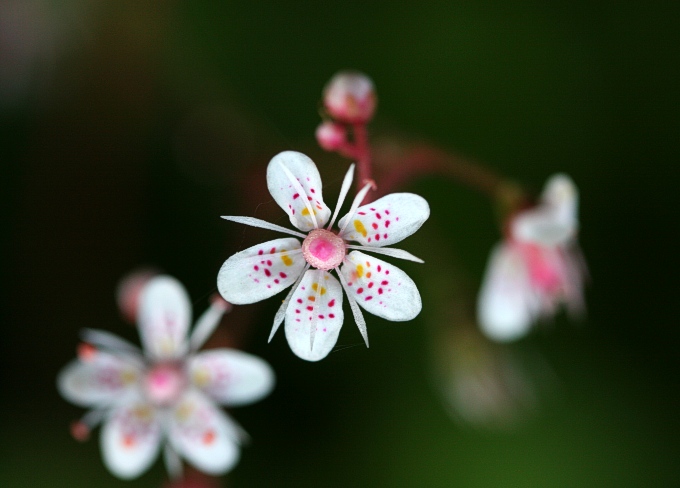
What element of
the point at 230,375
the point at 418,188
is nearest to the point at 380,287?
the point at 230,375

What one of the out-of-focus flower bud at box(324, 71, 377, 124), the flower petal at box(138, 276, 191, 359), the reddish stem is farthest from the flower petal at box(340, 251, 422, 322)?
the flower petal at box(138, 276, 191, 359)

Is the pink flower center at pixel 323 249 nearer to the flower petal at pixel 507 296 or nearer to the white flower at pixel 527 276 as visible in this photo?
the white flower at pixel 527 276

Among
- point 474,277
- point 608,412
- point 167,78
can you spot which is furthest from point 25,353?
point 608,412

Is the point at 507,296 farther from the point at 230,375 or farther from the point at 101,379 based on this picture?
the point at 101,379

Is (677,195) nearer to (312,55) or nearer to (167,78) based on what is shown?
(312,55)

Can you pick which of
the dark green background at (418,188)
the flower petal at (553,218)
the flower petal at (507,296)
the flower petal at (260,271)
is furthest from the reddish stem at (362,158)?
the dark green background at (418,188)
